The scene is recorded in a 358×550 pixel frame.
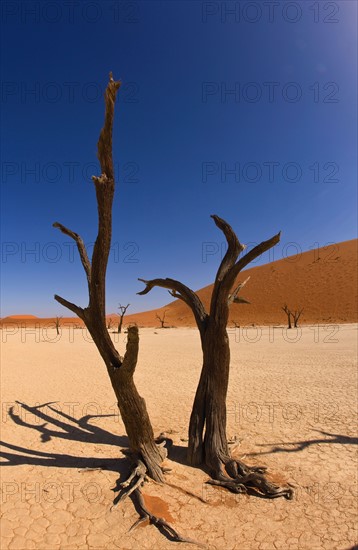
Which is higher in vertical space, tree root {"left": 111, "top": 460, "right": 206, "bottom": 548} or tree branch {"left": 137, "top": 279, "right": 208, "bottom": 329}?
tree branch {"left": 137, "top": 279, "right": 208, "bottom": 329}

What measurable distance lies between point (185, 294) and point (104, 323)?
185 centimetres

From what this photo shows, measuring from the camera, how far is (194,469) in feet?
17.6

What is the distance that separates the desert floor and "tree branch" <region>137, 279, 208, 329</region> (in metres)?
2.69

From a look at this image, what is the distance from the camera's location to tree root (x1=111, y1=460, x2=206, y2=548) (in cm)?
377

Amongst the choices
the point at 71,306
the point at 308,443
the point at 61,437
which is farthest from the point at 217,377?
the point at 61,437

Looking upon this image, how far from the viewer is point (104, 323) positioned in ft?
15.4

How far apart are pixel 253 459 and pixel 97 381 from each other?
8.20 meters

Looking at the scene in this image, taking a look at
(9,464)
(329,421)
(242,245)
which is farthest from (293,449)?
(9,464)

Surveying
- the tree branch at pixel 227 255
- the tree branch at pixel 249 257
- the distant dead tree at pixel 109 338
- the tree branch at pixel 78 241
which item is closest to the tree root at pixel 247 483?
the distant dead tree at pixel 109 338

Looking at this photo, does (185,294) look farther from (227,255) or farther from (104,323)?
(104,323)

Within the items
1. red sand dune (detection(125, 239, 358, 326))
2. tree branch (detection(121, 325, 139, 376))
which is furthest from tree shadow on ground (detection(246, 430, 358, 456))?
red sand dune (detection(125, 239, 358, 326))

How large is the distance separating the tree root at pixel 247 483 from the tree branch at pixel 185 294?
2.43m

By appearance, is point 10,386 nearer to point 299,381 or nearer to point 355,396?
point 299,381

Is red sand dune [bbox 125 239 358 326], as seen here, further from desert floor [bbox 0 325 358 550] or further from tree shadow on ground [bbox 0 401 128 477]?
tree shadow on ground [bbox 0 401 128 477]
